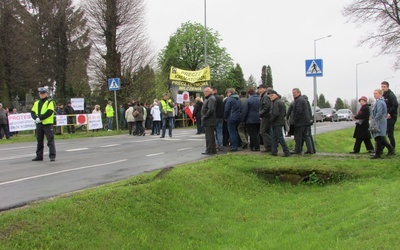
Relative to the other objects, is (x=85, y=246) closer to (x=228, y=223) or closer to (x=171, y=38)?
(x=228, y=223)

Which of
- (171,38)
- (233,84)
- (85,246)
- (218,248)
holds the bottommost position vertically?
(218,248)

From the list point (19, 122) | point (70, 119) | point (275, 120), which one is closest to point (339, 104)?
point (70, 119)

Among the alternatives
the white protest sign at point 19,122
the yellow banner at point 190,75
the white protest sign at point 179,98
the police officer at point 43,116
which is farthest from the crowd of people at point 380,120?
the white protest sign at point 179,98

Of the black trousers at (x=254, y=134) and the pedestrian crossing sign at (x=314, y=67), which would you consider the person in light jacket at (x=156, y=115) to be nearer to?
the pedestrian crossing sign at (x=314, y=67)

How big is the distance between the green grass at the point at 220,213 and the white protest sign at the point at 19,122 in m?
17.1

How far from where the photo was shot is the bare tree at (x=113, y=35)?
36.4 metres

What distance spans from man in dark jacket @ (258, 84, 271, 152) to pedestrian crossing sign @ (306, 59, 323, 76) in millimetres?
2818

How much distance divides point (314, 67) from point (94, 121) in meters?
16.8

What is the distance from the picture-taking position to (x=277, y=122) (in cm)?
1172

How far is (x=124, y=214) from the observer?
6.20 meters

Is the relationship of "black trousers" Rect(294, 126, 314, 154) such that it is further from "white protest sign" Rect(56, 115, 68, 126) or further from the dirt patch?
"white protest sign" Rect(56, 115, 68, 126)

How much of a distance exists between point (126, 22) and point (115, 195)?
32.6 m

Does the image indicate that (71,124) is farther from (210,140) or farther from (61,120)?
(210,140)

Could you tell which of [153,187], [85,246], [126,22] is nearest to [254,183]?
[153,187]
